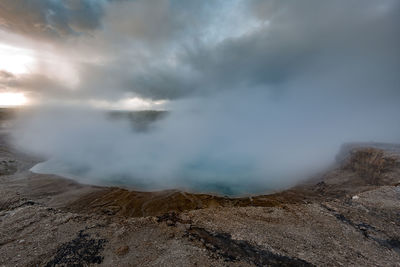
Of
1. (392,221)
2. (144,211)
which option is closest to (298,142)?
(392,221)

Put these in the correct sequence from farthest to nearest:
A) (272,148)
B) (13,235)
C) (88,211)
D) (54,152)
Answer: (272,148)
(54,152)
(88,211)
(13,235)

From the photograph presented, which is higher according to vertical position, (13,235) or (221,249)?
(13,235)

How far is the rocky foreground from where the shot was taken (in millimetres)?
3684

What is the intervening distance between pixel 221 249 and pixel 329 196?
18.4 ft

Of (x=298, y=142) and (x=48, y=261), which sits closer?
(x=48, y=261)

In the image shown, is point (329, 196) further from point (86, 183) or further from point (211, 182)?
point (86, 183)

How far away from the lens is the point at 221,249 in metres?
3.90

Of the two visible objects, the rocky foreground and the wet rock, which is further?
the wet rock

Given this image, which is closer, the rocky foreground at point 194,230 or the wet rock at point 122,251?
the rocky foreground at point 194,230

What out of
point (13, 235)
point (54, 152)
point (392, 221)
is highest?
point (54, 152)

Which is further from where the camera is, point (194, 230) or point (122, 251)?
point (194, 230)

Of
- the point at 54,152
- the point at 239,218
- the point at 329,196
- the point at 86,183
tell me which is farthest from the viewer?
the point at 54,152

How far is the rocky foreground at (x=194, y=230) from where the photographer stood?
12.1ft

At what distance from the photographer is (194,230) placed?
182 inches
